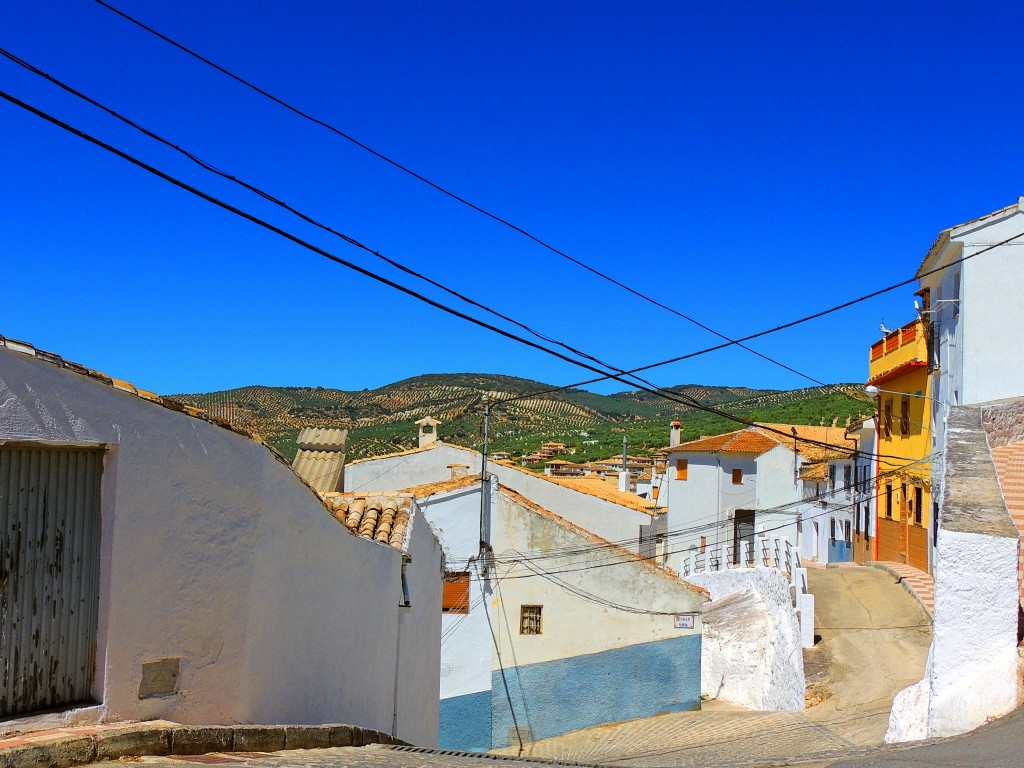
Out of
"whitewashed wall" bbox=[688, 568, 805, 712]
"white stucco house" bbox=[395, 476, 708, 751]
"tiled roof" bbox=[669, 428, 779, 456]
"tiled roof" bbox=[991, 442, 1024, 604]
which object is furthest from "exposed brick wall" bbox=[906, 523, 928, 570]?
"tiled roof" bbox=[669, 428, 779, 456]

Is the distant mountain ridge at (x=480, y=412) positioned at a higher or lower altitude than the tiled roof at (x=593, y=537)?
higher

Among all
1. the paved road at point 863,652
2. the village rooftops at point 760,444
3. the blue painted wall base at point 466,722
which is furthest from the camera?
the village rooftops at point 760,444

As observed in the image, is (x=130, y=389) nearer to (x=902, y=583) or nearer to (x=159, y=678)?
(x=159, y=678)

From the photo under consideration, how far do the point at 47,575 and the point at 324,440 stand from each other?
1225 centimetres

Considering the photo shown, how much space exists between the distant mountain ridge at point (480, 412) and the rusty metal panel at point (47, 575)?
40.9 meters

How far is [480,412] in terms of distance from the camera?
69188 millimetres

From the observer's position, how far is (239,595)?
6.27m

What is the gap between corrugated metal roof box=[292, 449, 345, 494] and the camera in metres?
15.0

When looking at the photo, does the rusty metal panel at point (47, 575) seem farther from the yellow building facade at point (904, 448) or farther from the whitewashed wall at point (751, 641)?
the yellow building facade at point (904, 448)

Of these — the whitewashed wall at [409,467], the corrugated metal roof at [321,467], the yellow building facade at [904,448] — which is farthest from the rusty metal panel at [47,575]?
the whitewashed wall at [409,467]

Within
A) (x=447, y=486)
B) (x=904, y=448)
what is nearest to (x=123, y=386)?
(x=447, y=486)

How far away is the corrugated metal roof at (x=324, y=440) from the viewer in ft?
55.7

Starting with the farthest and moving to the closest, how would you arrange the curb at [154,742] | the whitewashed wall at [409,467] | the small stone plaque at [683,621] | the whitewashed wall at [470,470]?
the whitewashed wall at [409,467] < the whitewashed wall at [470,470] < the small stone plaque at [683,621] < the curb at [154,742]

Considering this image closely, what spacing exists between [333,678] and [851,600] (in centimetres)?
1628
